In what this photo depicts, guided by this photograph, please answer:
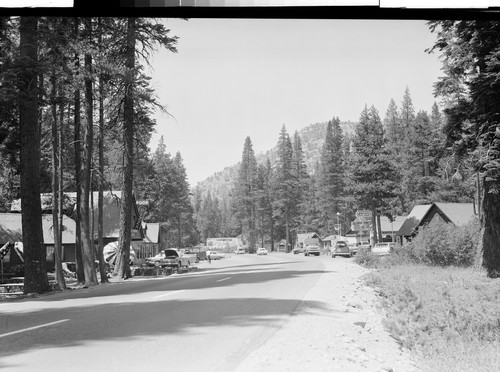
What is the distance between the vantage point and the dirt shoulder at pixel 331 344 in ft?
21.3

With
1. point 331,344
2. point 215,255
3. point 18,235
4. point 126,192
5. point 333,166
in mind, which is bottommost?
point 215,255

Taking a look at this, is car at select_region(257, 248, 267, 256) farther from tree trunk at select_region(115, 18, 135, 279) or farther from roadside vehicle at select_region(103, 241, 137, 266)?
tree trunk at select_region(115, 18, 135, 279)

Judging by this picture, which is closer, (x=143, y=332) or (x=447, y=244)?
(x=143, y=332)

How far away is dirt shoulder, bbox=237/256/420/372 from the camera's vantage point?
6.48m

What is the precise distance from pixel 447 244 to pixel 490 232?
179 inches

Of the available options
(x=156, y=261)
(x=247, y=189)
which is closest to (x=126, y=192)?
(x=247, y=189)

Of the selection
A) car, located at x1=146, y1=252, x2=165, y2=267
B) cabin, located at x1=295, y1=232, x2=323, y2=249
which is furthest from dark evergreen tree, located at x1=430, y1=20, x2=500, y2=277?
cabin, located at x1=295, y1=232, x2=323, y2=249

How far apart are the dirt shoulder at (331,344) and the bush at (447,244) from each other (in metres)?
15.2

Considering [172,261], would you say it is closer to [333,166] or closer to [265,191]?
[265,191]

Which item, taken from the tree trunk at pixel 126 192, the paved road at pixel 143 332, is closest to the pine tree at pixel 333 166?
the tree trunk at pixel 126 192

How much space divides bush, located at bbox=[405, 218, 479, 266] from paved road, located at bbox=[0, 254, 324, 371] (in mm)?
15472

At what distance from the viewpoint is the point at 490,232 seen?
21.5m

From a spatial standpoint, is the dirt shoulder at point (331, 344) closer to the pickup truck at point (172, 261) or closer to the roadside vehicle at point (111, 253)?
the pickup truck at point (172, 261)

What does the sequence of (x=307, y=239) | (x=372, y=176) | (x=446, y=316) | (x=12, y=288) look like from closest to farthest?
(x=446, y=316) < (x=12, y=288) < (x=372, y=176) < (x=307, y=239)
